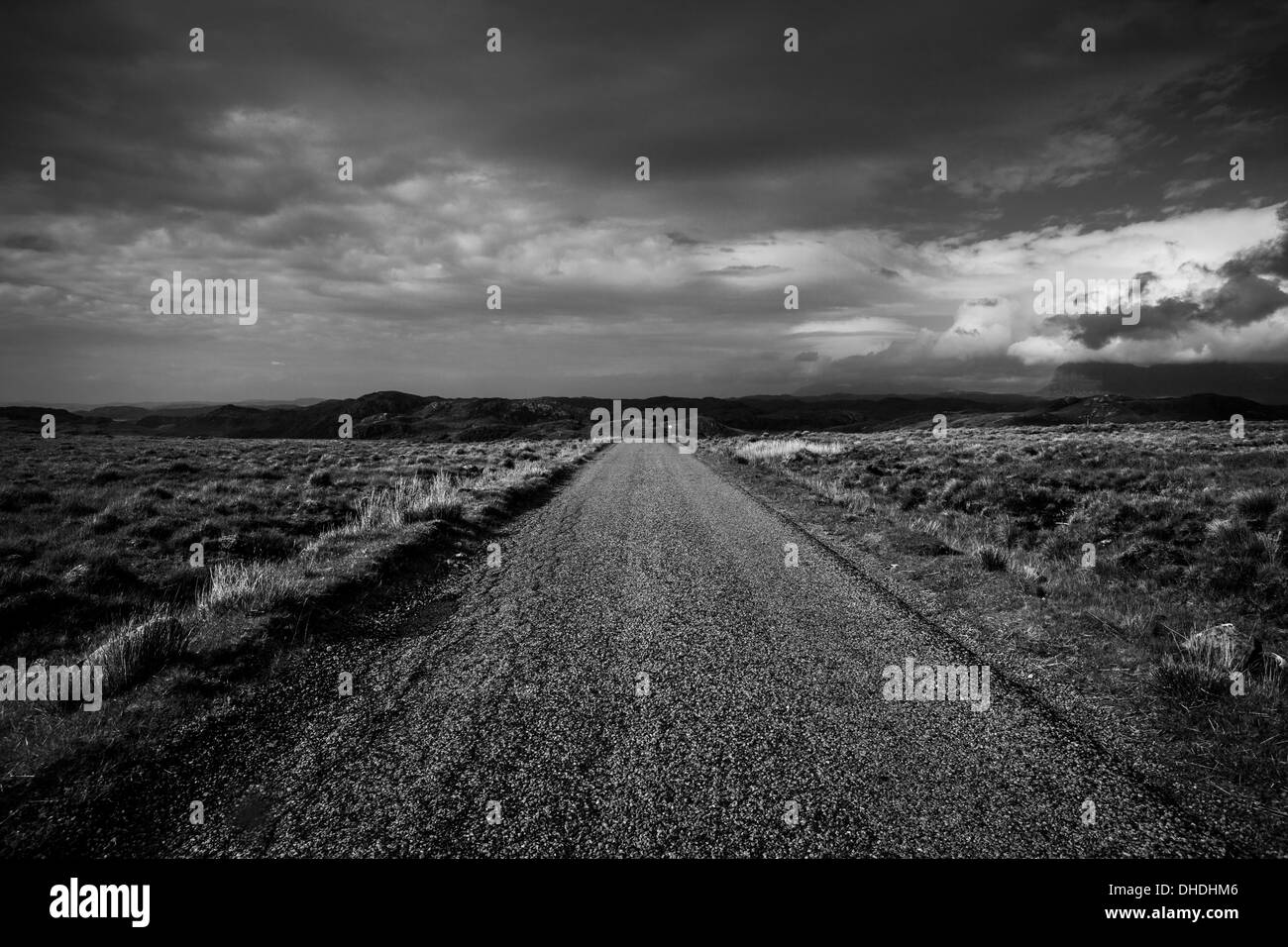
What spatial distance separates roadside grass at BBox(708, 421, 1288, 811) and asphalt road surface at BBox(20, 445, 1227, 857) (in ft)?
3.54

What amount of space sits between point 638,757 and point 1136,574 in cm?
863

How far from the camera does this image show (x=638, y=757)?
4215mm

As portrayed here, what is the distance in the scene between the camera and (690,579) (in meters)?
8.91

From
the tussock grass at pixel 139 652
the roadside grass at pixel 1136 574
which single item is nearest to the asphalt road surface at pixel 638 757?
the roadside grass at pixel 1136 574

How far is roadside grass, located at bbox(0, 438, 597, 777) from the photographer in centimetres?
560

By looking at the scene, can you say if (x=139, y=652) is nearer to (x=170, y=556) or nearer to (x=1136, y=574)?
(x=170, y=556)

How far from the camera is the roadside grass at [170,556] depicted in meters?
5.60

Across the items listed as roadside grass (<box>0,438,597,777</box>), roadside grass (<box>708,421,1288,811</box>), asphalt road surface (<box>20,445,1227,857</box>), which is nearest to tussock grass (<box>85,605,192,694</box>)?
roadside grass (<box>0,438,597,777</box>)

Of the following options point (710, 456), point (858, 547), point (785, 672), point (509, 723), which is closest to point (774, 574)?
point (858, 547)

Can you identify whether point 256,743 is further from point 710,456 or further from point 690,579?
point 710,456

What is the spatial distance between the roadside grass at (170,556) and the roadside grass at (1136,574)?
8339 mm

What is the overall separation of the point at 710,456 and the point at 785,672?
1143 inches

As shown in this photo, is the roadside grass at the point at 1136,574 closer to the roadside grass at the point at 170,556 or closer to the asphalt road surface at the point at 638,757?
the asphalt road surface at the point at 638,757
